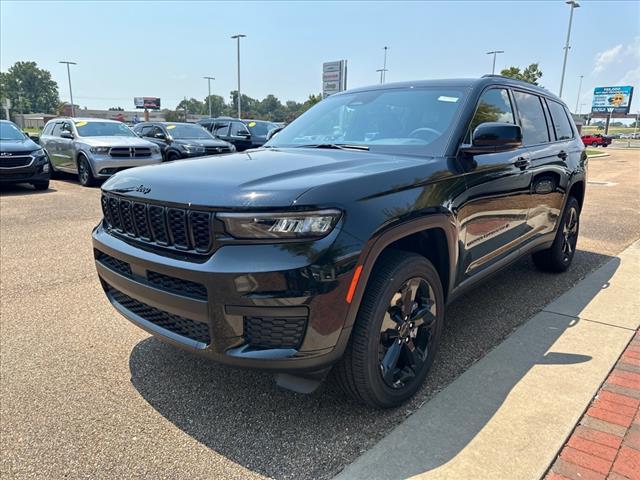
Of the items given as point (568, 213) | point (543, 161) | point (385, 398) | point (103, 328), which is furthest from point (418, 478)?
point (568, 213)

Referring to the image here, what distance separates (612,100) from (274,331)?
7737cm

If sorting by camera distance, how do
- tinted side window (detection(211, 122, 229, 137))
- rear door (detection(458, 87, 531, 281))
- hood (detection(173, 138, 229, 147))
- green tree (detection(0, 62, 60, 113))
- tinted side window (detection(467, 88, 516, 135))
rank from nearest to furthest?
1. rear door (detection(458, 87, 531, 281))
2. tinted side window (detection(467, 88, 516, 135))
3. hood (detection(173, 138, 229, 147))
4. tinted side window (detection(211, 122, 229, 137))
5. green tree (detection(0, 62, 60, 113))

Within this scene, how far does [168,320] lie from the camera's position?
7.81ft

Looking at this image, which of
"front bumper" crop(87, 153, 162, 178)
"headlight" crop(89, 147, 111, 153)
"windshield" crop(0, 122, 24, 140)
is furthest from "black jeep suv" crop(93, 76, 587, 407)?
"windshield" crop(0, 122, 24, 140)

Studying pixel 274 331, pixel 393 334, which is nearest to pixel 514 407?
pixel 393 334

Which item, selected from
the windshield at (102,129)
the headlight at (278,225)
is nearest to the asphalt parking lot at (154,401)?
the headlight at (278,225)

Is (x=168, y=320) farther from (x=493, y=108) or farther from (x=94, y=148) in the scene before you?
(x=94, y=148)

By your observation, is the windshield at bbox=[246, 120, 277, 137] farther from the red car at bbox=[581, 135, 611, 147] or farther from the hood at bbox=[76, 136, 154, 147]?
the red car at bbox=[581, 135, 611, 147]

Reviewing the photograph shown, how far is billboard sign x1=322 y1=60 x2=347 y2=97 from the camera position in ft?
102

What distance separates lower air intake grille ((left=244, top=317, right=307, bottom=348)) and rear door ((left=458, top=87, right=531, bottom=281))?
135 centimetres

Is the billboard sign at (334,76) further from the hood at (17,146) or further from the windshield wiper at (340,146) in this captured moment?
the windshield wiper at (340,146)

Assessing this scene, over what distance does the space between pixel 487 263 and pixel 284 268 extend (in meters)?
1.96

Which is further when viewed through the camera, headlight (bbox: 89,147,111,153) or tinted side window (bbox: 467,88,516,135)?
headlight (bbox: 89,147,111,153)

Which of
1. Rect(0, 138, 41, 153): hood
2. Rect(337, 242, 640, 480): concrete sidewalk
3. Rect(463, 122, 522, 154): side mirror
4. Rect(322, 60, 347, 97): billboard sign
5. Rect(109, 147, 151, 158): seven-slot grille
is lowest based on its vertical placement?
Rect(337, 242, 640, 480): concrete sidewalk
